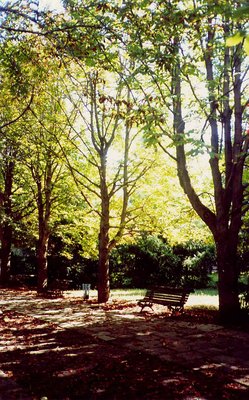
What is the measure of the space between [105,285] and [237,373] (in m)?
9.82

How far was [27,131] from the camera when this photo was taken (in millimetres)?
16859

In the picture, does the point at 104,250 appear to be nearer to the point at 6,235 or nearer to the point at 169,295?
the point at 169,295

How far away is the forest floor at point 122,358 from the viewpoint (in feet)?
16.8

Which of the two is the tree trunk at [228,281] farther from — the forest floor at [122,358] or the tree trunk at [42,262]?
the tree trunk at [42,262]

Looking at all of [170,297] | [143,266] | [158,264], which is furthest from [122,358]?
[143,266]

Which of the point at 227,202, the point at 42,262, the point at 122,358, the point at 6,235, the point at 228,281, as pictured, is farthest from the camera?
the point at 6,235

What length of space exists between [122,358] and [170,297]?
5797mm

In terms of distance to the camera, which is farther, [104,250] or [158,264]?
[158,264]

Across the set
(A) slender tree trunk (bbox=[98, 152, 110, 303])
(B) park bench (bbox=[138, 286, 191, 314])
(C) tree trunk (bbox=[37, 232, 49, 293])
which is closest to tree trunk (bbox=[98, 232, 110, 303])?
(A) slender tree trunk (bbox=[98, 152, 110, 303])

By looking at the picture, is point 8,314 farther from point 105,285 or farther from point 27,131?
point 27,131

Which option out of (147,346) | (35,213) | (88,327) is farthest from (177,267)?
(147,346)

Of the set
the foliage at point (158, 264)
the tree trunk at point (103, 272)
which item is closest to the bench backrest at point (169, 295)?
the tree trunk at point (103, 272)

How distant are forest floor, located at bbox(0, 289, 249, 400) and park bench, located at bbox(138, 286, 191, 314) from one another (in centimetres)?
51

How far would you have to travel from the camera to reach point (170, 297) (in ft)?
40.2
